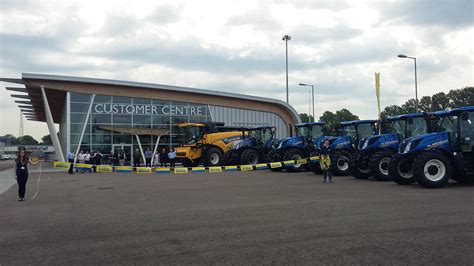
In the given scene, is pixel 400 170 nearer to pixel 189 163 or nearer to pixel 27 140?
pixel 189 163

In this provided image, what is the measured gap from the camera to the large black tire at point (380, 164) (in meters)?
15.7

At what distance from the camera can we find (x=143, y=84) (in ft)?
123

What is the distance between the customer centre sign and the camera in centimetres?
3669

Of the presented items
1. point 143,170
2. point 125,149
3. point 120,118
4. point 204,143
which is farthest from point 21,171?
point 120,118

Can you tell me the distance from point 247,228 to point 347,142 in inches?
503

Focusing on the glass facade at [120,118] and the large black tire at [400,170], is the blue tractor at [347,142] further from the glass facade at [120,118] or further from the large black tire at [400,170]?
the glass facade at [120,118]

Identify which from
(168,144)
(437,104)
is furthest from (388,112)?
(168,144)

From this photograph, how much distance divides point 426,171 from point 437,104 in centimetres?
5879

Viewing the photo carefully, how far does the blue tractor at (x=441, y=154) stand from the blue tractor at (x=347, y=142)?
458 cm

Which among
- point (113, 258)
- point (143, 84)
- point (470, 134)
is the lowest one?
point (113, 258)

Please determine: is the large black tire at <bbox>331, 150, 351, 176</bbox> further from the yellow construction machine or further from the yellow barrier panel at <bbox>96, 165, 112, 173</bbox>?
the yellow barrier panel at <bbox>96, 165, 112, 173</bbox>

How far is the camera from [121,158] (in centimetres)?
3616

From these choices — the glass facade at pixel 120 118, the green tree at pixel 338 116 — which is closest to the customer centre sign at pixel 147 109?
the glass facade at pixel 120 118

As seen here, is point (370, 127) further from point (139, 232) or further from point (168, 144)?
point (168, 144)
